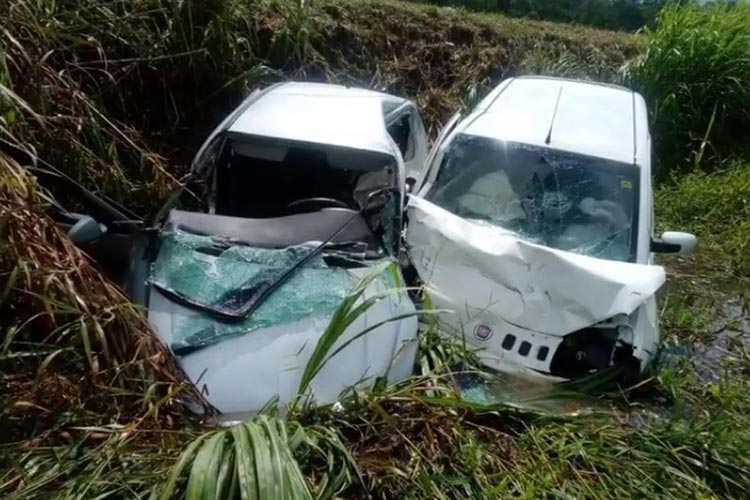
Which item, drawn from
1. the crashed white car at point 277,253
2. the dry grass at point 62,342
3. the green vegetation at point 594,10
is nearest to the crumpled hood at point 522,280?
the crashed white car at point 277,253

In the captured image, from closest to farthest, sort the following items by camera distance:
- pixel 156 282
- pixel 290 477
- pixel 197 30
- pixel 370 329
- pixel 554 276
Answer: pixel 290 477
pixel 370 329
pixel 156 282
pixel 554 276
pixel 197 30

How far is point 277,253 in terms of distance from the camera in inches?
166

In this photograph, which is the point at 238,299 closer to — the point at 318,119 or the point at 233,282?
the point at 233,282

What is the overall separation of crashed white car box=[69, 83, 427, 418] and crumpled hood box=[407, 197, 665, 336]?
0.32m

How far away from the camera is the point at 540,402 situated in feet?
13.1

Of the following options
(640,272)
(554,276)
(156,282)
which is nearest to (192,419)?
(156,282)

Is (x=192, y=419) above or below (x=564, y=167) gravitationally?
below

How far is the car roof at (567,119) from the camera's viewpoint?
5230mm

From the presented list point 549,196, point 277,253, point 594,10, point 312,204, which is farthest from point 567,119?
point 594,10

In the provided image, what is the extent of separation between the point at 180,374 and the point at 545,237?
2355 mm

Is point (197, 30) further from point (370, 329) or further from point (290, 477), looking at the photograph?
point (290, 477)

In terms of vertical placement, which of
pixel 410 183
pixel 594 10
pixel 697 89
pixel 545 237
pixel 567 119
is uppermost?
pixel 567 119

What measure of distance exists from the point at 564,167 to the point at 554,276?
42.0 inches

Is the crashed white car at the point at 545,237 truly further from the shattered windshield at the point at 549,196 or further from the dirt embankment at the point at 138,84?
the dirt embankment at the point at 138,84
